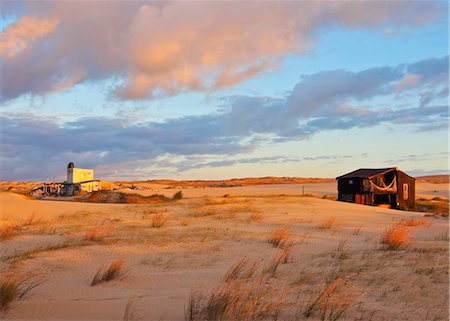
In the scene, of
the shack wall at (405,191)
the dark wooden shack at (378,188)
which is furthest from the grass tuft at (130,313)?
the shack wall at (405,191)

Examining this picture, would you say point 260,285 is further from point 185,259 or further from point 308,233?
point 308,233

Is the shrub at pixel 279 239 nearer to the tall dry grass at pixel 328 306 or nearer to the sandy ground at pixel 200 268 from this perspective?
the sandy ground at pixel 200 268

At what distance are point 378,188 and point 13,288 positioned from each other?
103 feet

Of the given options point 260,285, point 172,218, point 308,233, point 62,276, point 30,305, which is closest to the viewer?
point 30,305

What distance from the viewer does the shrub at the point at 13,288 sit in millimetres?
5691

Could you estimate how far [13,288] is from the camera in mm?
5836

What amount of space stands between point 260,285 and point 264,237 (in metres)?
5.81

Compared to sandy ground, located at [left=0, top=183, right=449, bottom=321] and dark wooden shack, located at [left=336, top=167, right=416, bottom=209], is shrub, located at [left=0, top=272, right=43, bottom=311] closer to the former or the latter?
sandy ground, located at [left=0, top=183, right=449, bottom=321]

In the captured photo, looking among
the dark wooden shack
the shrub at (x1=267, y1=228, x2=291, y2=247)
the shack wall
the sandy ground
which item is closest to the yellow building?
the dark wooden shack

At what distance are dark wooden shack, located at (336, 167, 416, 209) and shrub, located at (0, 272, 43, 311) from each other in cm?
2977

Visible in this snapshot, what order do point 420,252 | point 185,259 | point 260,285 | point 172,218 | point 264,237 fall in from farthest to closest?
point 172,218, point 264,237, point 420,252, point 185,259, point 260,285

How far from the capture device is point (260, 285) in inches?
261

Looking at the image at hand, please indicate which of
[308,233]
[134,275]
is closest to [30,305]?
[134,275]

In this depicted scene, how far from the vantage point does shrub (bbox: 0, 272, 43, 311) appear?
18.7 feet
